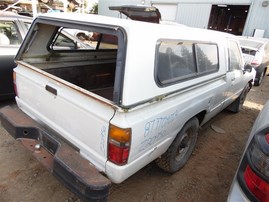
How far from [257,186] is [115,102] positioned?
1.08m

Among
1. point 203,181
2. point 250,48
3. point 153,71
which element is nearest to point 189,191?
point 203,181

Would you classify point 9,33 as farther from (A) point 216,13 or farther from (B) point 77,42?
(A) point 216,13

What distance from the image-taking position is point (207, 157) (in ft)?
11.2

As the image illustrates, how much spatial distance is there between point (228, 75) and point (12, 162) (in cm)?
331

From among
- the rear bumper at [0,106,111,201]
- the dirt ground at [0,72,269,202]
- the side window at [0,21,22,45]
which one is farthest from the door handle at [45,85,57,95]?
the side window at [0,21,22,45]

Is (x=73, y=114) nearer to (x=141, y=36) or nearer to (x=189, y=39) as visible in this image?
(x=141, y=36)

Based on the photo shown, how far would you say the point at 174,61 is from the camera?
2.28 m

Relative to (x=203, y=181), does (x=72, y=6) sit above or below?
above

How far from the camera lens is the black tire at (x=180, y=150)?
8.55ft

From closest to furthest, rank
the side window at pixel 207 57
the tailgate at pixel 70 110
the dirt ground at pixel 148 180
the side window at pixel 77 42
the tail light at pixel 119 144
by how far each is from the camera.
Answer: the tail light at pixel 119 144
the tailgate at pixel 70 110
the dirt ground at pixel 148 180
the side window at pixel 207 57
the side window at pixel 77 42

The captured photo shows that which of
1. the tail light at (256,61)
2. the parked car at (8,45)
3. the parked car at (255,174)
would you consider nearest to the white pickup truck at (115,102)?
the parked car at (255,174)

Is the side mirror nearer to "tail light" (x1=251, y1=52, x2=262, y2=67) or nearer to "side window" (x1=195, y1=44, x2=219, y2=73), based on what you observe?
"side window" (x1=195, y1=44, x2=219, y2=73)

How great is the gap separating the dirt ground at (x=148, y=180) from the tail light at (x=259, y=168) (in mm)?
1268

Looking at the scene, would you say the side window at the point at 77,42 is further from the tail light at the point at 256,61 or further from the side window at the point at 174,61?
the tail light at the point at 256,61
